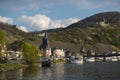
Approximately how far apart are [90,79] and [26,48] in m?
101

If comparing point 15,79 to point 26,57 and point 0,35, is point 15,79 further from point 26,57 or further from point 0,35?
point 26,57

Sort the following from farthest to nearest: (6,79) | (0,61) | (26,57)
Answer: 1. (26,57)
2. (0,61)
3. (6,79)

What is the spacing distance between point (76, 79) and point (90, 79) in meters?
4.24

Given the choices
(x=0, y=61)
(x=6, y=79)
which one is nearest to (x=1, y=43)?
(x=0, y=61)

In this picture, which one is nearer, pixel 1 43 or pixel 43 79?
pixel 43 79

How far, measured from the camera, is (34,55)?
7869 inches

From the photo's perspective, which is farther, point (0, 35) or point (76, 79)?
point (0, 35)

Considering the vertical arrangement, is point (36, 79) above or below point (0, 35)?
below

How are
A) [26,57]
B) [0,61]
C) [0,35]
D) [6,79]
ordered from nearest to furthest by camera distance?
[6,79]
[0,35]
[0,61]
[26,57]

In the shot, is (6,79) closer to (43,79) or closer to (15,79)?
(15,79)

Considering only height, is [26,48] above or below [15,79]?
above

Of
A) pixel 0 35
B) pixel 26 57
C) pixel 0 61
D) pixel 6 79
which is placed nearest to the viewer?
pixel 6 79

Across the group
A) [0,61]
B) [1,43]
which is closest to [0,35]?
[1,43]

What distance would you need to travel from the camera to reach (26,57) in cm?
19650
